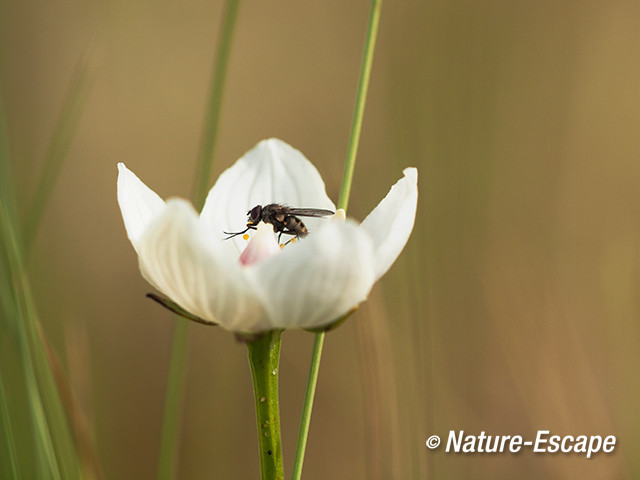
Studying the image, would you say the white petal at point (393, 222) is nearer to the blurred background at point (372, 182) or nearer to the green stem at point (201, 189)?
the green stem at point (201, 189)

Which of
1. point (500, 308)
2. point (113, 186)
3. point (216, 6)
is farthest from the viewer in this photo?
point (216, 6)

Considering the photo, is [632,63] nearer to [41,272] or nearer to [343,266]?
[41,272]

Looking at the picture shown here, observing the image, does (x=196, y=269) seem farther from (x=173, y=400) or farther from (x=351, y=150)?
(x=173, y=400)

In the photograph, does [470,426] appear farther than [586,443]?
Yes

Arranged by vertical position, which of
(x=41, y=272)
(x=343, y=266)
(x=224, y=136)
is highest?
(x=224, y=136)

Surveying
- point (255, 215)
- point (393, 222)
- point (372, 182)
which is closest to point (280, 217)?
point (255, 215)

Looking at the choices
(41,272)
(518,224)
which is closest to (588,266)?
(518,224)

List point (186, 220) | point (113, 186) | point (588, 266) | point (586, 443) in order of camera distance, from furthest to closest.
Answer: point (113, 186)
point (588, 266)
point (586, 443)
point (186, 220)
